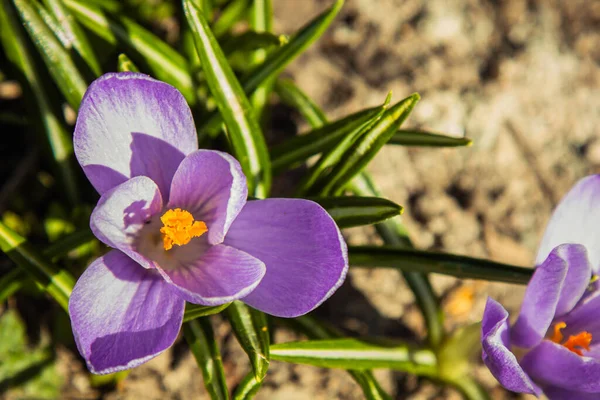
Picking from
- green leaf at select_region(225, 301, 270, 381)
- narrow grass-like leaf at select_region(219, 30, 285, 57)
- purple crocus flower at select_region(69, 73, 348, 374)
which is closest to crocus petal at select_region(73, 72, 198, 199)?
purple crocus flower at select_region(69, 73, 348, 374)

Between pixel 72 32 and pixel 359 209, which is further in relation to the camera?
pixel 72 32

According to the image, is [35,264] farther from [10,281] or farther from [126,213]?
[126,213]

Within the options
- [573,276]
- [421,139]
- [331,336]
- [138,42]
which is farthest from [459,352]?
[138,42]

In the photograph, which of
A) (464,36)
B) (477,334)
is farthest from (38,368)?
(464,36)

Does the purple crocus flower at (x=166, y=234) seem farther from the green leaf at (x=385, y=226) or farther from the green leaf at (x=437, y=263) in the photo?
the green leaf at (x=385, y=226)

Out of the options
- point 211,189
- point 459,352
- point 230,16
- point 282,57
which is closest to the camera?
point 211,189

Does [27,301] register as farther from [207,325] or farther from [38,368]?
[207,325]
